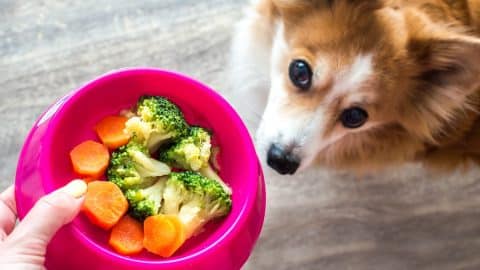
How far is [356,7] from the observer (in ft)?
4.60

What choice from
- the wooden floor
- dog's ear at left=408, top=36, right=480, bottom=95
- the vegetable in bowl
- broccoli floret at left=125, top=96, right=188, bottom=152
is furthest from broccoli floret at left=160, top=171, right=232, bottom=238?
dog's ear at left=408, top=36, right=480, bottom=95

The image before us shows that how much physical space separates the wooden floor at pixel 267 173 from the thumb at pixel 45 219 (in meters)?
0.74

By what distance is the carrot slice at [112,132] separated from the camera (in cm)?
149

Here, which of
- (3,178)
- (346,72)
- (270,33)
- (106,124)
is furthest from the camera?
(3,178)

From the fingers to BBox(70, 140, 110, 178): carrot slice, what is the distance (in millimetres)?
236

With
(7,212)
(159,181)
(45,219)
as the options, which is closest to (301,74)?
(159,181)

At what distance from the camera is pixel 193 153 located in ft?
4.84

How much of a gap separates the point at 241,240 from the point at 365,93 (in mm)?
463

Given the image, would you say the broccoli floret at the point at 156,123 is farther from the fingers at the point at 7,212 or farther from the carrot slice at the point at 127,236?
the fingers at the point at 7,212

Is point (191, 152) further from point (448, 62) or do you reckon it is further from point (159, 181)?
point (448, 62)

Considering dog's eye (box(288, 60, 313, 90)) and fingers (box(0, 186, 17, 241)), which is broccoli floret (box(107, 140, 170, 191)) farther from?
dog's eye (box(288, 60, 313, 90))

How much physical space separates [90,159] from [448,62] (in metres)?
0.88

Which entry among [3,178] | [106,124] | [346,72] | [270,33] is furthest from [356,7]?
[3,178]

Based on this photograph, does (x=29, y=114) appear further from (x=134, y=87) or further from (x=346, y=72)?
(x=346, y=72)
